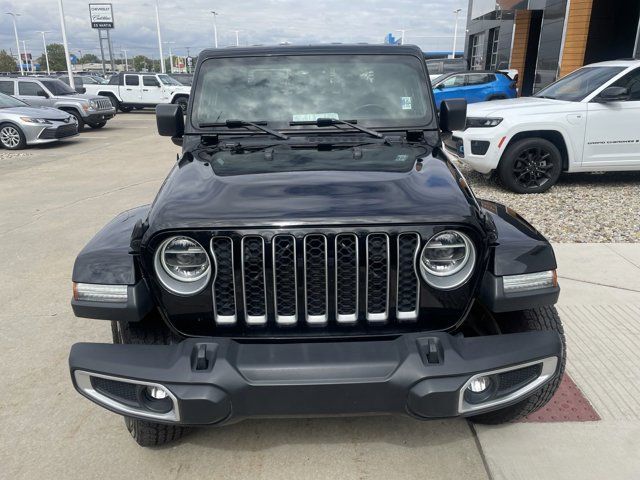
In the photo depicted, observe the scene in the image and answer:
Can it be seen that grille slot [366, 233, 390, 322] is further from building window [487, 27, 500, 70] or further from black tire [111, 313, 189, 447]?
building window [487, 27, 500, 70]

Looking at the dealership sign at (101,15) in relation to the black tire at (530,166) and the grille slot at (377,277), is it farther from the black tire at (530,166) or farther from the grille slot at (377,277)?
the grille slot at (377,277)

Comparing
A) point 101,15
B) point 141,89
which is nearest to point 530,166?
point 141,89

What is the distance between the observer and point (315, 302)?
215 centimetres

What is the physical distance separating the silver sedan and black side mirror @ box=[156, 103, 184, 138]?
11.1 meters

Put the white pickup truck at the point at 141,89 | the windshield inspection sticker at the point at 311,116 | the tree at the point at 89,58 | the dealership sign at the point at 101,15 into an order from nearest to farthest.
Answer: the windshield inspection sticker at the point at 311,116 < the white pickup truck at the point at 141,89 < the dealership sign at the point at 101,15 < the tree at the point at 89,58

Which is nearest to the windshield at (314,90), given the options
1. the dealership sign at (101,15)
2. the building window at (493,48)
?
the building window at (493,48)

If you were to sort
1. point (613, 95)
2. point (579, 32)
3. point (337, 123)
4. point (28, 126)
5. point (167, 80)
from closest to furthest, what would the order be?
point (337, 123) < point (613, 95) < point (28, 126) < point (579, 32) < point (167, 80)

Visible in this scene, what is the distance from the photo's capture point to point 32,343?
3605mm

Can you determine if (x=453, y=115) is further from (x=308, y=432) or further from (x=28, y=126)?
(x=28, y=126)

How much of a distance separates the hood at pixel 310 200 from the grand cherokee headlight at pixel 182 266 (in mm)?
95

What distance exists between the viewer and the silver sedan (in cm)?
1281

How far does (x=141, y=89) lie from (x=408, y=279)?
24833 millimetres

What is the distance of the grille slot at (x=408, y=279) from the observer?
2.07 meters

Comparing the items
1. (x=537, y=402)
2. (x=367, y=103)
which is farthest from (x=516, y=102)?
(x=537, y=402)
